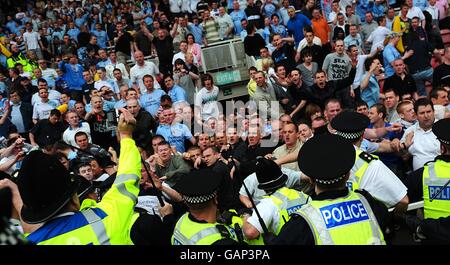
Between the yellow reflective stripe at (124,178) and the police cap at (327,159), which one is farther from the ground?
the yellow reflective stripe at (124,178)

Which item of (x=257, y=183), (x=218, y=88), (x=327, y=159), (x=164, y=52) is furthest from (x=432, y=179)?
(x=164, y=52)

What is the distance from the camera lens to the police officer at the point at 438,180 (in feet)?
12.5

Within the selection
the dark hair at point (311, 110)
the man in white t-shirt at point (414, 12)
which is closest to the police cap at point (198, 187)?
the dark hair at point (311, 110)

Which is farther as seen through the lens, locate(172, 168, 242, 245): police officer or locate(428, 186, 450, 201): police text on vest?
locate(428, 186, 450, 201): police text on vest

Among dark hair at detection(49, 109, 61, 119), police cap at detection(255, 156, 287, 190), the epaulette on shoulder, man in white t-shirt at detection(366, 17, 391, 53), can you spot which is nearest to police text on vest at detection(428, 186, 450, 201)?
the epaulette on shoulder

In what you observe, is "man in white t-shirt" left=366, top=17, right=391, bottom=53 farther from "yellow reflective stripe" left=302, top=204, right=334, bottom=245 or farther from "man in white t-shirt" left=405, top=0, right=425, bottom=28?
"yellow reflective stripe" left=302, top=204, right=334, bottom=245

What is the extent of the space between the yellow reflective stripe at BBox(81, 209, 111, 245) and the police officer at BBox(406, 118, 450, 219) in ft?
7.78

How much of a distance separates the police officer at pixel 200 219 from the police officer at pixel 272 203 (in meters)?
0.16

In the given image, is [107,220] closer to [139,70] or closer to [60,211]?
[60,211]

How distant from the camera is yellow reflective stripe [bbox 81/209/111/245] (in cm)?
281

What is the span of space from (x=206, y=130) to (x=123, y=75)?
375cm

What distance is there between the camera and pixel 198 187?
3.43 metres

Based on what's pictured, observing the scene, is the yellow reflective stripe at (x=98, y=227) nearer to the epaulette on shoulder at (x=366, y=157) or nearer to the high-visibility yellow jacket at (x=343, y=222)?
the high-visibility yellow jacket at (x=343, y=222)
